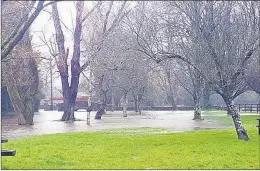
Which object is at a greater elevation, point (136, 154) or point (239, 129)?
point (239, 129)

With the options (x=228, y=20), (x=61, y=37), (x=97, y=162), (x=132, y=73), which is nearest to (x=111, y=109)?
(x=132, y=73)

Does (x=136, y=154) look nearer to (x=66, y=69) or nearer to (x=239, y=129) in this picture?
(x=239, y=129)

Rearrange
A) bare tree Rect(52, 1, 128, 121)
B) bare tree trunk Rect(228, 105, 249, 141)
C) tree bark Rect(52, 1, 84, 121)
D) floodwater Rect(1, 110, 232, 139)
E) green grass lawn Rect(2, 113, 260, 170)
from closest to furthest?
green grass lawn Rect(2, 113, 260, 170)
bare tree trunk Rect(228, 105, 249, 141)
floodwater Rect(1, 110, 232, 139)
bare tree Rect(52, 1, 128, 121)
tree bark Rect(52, 1, 84, 121)

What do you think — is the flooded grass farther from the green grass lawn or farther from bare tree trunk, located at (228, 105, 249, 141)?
bare tree trunk, located at (228, 105, 249, 141)

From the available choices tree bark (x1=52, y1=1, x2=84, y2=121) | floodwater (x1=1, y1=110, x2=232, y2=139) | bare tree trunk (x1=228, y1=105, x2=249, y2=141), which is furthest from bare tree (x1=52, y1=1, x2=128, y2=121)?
bare tree trunk (x1=228, y1=105, x2=249, y2=141)

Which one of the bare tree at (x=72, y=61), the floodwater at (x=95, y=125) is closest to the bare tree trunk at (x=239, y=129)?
the floodwater at (x=95, y=125)

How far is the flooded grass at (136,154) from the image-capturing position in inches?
425

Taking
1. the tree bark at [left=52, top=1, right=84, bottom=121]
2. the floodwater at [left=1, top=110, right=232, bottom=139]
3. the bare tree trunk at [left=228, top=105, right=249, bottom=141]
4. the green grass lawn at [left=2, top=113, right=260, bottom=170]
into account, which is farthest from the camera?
the tree bark at [left=52, top=1, right=84, bottom=121]

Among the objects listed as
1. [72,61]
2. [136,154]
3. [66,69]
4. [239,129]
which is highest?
[72,61]

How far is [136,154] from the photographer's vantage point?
12.6 meters

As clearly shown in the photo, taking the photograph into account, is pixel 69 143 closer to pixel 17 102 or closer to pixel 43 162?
pixel 43 162

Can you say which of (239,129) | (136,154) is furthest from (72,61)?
(136,154)

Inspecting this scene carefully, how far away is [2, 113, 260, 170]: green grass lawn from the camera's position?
10797mm

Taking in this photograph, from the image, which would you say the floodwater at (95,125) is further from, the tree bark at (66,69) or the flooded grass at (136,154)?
Answer: the flooded grass at (136,154)
